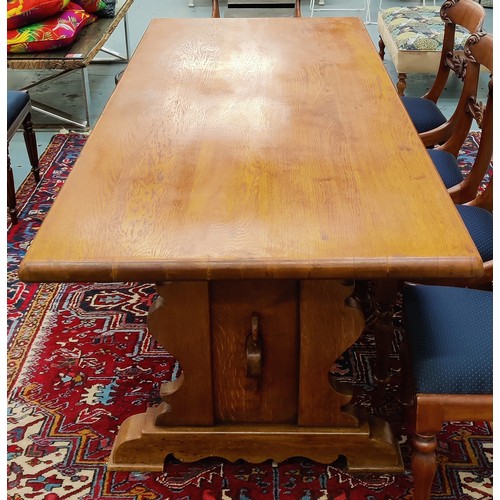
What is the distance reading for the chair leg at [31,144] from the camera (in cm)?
313

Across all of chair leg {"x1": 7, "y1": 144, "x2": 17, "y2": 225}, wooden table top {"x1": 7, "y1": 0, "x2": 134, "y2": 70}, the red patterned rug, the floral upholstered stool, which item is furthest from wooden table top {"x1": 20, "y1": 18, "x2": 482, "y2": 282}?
the floral upholstered stool

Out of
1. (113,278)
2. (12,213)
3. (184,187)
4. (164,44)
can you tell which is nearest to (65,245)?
(113,278)

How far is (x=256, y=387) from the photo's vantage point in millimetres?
1781

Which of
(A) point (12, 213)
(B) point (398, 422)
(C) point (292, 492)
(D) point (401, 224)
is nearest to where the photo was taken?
(D) point (401, 224)

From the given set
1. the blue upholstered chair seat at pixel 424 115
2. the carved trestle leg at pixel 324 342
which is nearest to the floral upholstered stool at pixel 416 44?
the blue upholstered chair seat at pixel 424 115

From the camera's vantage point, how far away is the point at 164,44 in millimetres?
2701

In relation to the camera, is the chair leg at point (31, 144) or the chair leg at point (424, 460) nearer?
the chair leg at point (424, 460)

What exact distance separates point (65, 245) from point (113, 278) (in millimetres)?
135

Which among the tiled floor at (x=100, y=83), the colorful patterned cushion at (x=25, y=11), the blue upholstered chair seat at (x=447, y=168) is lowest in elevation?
the tiled floor at (x=100, y=83)

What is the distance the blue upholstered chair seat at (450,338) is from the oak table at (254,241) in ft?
0.50

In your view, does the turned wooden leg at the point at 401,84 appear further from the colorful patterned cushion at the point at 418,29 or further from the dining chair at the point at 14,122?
the dining chair at the point at 14,122

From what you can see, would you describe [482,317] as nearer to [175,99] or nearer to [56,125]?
[175,99]

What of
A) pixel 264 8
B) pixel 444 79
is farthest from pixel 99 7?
pixel 444 79

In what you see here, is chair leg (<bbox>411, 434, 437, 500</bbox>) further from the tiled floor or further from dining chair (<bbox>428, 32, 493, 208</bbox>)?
the tiled floor
